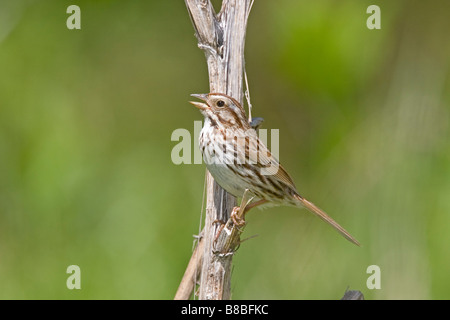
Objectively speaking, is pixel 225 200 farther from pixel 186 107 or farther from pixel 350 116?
pixel 186 107

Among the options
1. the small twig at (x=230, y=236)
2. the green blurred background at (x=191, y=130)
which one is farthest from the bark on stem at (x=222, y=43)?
the green blurred background at (x=191, y=130)

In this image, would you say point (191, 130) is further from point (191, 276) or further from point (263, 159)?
point (191, 276)

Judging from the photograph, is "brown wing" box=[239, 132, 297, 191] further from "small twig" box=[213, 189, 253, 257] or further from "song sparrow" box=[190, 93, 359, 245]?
"small twig" box=[213, 189, 253, 257]

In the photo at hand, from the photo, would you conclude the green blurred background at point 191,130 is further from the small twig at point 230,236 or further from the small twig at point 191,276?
the small twig at point 230,236

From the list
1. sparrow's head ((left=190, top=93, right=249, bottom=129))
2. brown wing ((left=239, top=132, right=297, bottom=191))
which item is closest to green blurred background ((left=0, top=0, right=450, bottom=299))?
brown wing ((left=239, top=132, right=297, bottom=191))

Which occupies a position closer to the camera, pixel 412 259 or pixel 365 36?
pixel 412 259

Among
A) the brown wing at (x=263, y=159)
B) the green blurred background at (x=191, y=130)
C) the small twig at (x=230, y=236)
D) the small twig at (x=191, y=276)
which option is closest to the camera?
the small twig at (x=230, y=236)

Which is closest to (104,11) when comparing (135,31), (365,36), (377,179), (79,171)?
(135,31)
